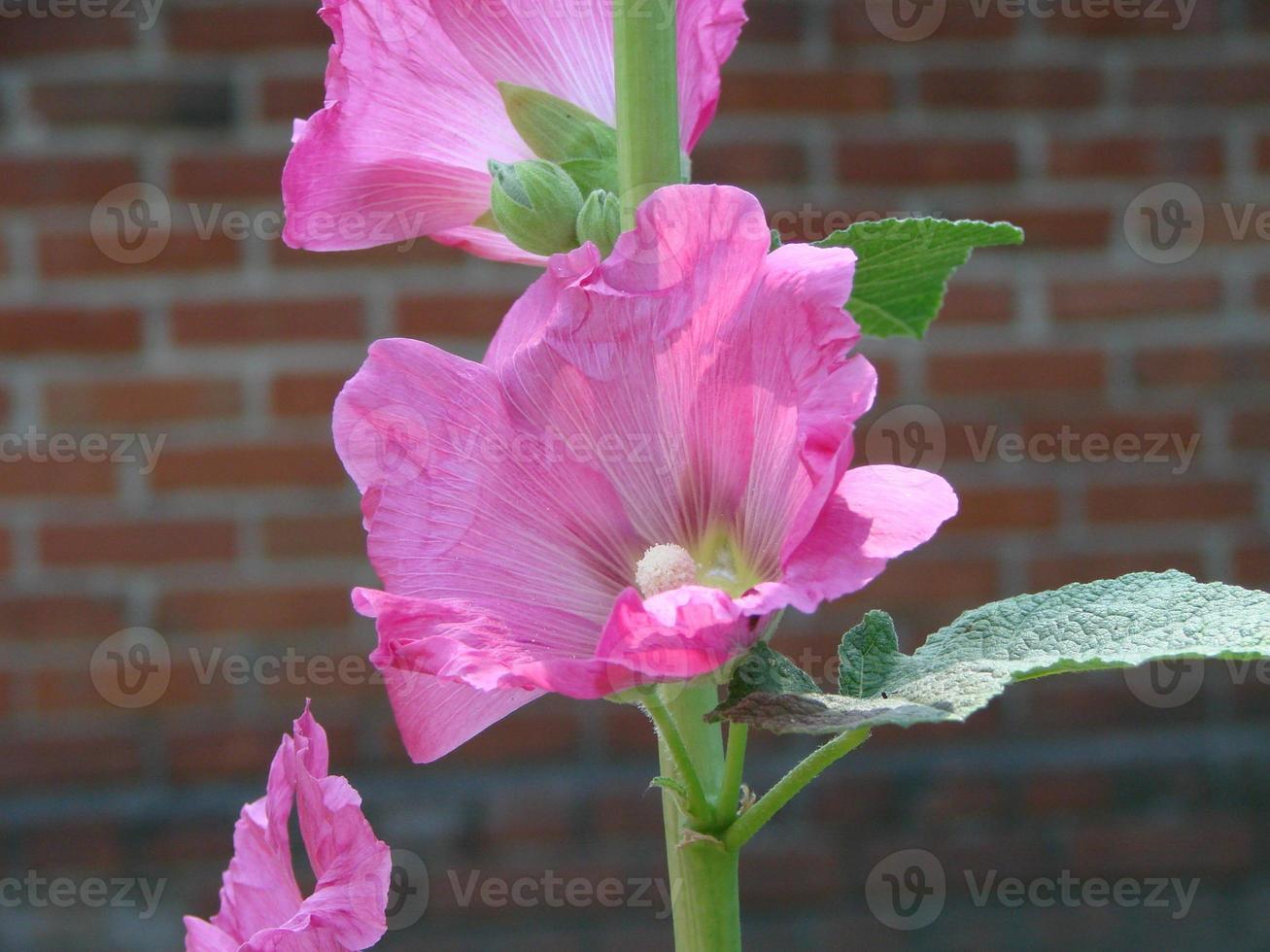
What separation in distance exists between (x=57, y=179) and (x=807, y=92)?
669mm

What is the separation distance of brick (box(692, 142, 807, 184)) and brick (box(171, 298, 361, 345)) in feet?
1.13

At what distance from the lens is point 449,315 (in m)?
1.26

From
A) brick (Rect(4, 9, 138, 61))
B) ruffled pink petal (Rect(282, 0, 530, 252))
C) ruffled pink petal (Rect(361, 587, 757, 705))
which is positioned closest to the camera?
ruffled pink petal (Rect(361, 587, 757, 705))

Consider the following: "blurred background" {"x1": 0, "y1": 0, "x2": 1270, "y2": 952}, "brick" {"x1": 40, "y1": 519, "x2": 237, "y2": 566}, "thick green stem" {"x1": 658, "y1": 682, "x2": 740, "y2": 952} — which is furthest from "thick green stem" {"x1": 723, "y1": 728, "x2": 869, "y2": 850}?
"brick" {"x1": 40, "y1": 519, "x2": 237, "y2": 566}

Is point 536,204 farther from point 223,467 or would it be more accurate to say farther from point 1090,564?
point 1090,564

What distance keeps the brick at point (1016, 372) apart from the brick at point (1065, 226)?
0.33 ft

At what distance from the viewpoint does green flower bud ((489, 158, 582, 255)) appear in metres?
0.35

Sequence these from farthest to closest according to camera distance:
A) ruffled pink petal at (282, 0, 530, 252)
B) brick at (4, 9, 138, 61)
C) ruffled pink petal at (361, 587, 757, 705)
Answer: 1. brick at (4, 9, 138, 61)
2. ruffled pink petal at (282, 0, 530, 252)
3. ruffled pink petal at (361, 587, 757, 705)

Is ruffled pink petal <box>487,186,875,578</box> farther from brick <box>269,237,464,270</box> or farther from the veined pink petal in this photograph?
brick <box>269,237,464,270</box>

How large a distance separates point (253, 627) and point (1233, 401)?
0.91 m

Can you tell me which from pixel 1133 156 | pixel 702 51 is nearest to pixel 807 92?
pixel 1133 156

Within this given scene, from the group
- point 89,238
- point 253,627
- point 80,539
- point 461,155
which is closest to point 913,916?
point 253,627

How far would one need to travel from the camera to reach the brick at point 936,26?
1310 mm

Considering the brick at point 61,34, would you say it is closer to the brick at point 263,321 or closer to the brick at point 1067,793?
the brick at point 263,321
